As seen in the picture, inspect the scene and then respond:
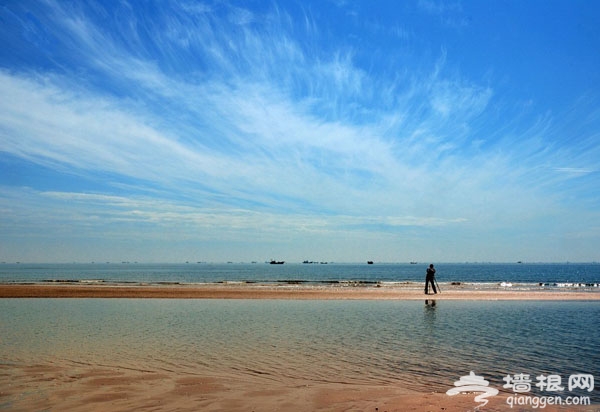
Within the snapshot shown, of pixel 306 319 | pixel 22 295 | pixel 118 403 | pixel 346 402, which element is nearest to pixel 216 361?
pixel 118 403

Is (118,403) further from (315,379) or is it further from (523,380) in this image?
(523,380)

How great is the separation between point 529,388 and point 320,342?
7.60m

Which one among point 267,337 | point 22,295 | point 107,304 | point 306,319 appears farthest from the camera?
point 22,295

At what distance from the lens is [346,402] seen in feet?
29.6

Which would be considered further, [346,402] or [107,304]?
[107,304]

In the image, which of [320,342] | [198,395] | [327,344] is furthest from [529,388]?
[198,395]

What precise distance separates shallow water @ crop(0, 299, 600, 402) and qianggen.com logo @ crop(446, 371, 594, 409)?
1.03ft

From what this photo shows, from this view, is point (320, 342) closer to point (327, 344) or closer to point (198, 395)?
point (327, 344)

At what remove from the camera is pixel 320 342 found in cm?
1617

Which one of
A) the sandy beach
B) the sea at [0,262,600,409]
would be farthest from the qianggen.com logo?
the sandy beach

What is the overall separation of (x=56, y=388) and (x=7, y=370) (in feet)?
9.73

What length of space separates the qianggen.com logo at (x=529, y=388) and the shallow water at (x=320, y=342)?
0.31m

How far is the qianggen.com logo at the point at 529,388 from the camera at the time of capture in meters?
9.33

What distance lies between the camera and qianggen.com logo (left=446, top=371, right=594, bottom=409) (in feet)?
30.6
